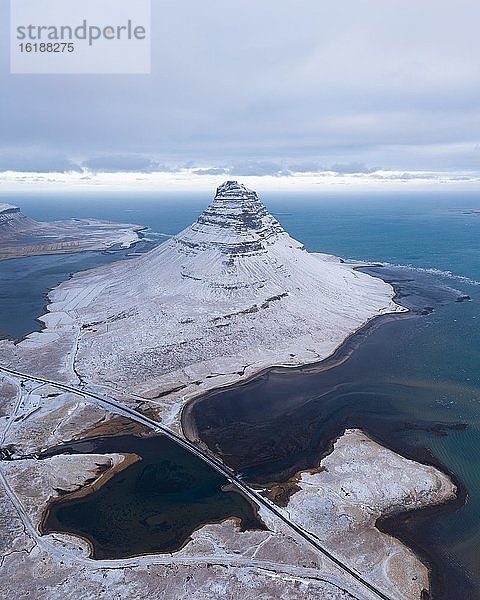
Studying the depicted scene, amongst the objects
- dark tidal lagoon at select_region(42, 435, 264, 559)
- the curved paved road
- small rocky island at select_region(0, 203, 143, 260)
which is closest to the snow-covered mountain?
the curved paved road

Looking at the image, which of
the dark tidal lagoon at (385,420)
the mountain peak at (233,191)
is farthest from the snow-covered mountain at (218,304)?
the dark tidal lagoon at (385,420)

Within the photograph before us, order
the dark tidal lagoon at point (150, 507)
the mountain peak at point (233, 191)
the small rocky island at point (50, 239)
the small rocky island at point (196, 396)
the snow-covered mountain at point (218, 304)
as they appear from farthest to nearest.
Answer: the small rocky island at point (50, 239), the mountain peak at point (233, 191), the snow-covered mountain at point (218, 304), the dark tidal lagoon at point (150, 507), the small rocky island at point (196, 396)

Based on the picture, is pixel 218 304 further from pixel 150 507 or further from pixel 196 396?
pixel 150 507

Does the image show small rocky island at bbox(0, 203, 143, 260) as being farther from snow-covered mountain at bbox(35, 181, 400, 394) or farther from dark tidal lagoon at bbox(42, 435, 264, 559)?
dark tidal lagoon at bbox(42, 435, 264, 559)

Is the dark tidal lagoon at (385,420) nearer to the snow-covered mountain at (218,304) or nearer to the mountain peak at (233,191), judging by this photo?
the snow-covered mountain at (218,304)

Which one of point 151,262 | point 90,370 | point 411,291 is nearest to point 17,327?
point 90,370

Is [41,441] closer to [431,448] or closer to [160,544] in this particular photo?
[160,544]
